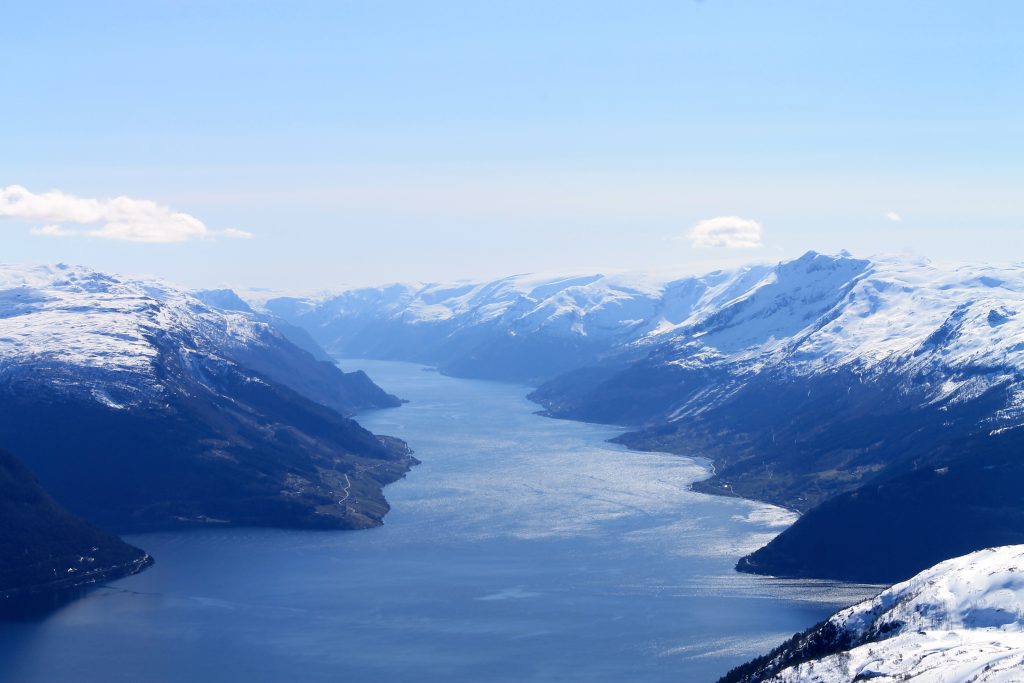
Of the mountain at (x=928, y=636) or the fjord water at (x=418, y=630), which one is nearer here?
the mountain at (x=928, y=636)

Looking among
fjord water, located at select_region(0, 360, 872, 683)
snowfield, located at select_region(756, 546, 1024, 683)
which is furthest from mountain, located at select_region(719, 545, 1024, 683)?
fjord water, located at select_region(0, 360, 872, 683)

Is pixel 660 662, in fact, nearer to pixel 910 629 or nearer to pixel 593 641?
pixel 593 641

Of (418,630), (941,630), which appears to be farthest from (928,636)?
(418,630)

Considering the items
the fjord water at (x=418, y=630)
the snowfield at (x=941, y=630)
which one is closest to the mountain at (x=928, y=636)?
the snowfield at (x=941, y=630)

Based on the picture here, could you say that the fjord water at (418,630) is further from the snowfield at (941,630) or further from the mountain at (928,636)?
the snowfield at (941,630)

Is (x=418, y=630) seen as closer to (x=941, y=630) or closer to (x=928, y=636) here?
(x=941, y=630)

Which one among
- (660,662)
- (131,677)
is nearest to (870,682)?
(660,662)
